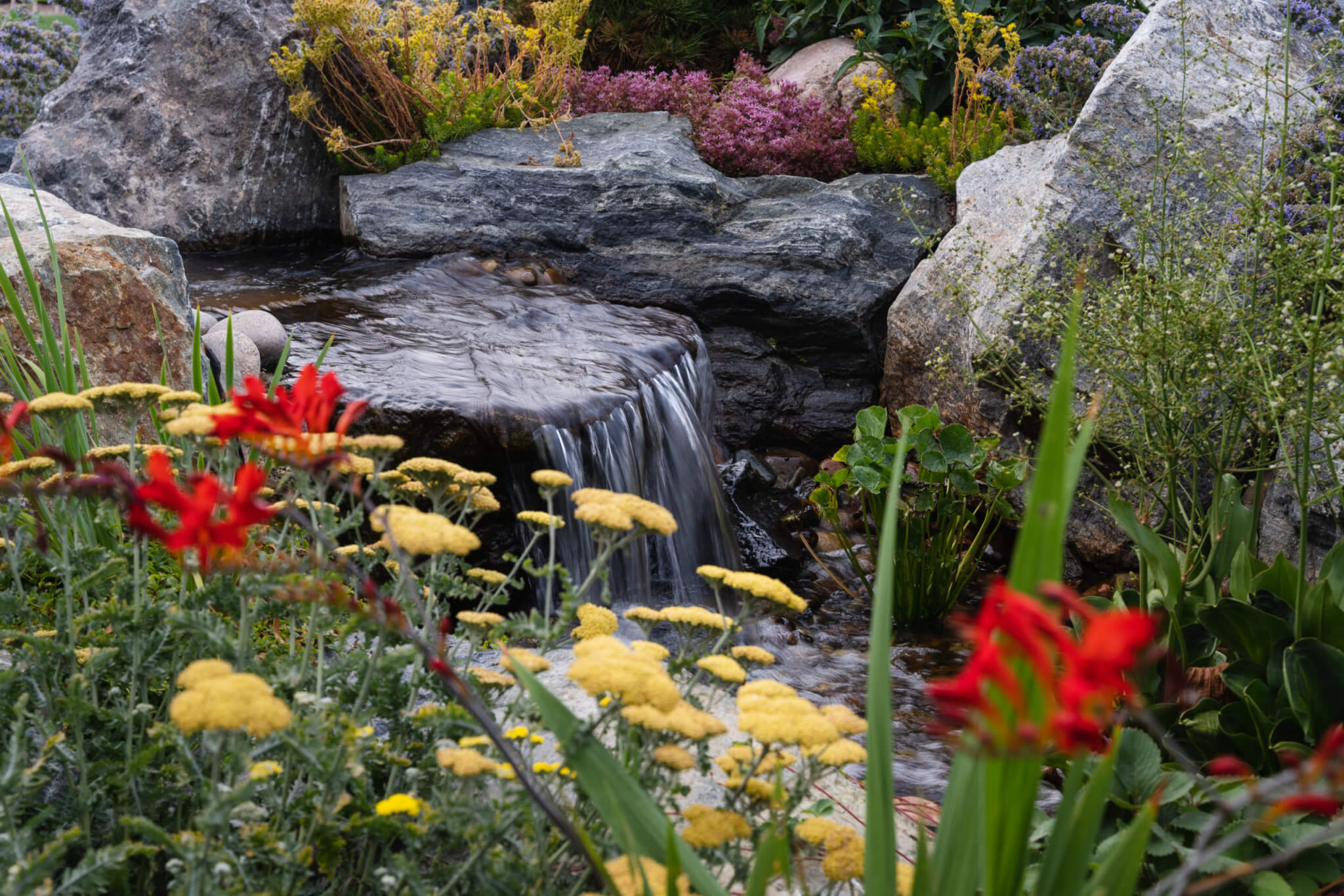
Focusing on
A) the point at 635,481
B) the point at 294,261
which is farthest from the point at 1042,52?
the point at 294,261

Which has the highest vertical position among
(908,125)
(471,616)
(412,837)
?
(908,125)

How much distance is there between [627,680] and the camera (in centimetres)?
104

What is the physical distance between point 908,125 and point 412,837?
6.40 metres

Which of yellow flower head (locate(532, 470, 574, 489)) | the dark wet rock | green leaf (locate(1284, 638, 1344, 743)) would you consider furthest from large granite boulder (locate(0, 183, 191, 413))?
green leaf (locate(1284, 638, 1344, 743))

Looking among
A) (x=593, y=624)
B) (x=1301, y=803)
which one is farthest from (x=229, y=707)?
(x=1301, y=803)

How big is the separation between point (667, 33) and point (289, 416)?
8.76 metres

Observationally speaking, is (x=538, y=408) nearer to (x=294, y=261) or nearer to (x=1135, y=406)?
(x=1135, y=406)

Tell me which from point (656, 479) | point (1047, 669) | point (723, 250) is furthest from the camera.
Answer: point (723, 250)

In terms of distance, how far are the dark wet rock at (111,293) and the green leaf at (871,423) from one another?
8.75ft

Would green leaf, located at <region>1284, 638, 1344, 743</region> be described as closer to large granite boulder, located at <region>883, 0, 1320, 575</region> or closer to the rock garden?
the rock garden

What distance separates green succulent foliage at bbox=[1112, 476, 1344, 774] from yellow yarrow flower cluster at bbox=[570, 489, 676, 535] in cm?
110

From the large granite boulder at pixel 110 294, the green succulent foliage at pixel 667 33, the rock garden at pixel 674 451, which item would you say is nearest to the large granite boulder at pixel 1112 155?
the rock garden at pixel 674 451

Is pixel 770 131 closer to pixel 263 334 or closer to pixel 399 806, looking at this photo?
pixel 263 334

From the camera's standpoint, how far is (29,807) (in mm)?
1514
